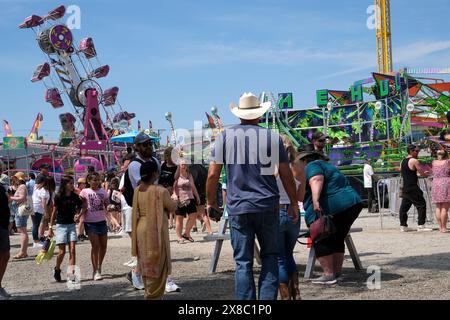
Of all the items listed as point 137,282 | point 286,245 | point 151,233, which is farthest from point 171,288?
point 286,245

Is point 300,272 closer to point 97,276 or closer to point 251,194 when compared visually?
point 97,276

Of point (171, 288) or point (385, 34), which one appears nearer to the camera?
point (171, 288)

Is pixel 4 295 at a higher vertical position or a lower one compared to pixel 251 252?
lower

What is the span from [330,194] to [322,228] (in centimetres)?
53

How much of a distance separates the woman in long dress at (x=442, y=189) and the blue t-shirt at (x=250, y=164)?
7599mm

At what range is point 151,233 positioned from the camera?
5594 mm

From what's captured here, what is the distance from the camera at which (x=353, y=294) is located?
19.4 feet

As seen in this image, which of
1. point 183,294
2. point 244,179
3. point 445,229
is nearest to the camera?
point 244,179

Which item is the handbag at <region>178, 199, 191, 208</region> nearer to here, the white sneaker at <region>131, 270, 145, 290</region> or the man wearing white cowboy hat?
the white sneaker at <region>131, 270, 145, 290</region>

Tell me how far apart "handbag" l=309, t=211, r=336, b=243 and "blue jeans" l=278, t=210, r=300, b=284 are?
2.23 ft

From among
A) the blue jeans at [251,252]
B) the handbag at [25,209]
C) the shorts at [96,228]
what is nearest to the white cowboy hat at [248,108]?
the blue jeans at [251,252]

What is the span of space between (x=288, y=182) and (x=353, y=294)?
167 cm
